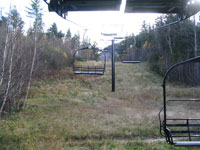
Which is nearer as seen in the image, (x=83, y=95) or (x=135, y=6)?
(x=135, y=6)

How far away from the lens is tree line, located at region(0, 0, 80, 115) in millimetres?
6250

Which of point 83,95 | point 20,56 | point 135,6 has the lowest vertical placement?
point 83,95

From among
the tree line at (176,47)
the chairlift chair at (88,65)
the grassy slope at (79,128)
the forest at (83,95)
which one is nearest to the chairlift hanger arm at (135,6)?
the forest at (83,95)

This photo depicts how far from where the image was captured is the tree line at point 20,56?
20.5 feet

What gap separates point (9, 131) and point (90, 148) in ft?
9.75

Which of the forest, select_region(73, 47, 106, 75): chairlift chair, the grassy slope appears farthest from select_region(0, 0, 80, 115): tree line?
select_region(73, 47, 106, 75): chairlift chair

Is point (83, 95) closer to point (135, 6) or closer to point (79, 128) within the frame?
point (79, 128)

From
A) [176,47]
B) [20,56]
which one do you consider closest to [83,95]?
[20,56]

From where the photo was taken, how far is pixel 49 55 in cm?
1866

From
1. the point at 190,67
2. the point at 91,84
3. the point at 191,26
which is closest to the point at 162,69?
the point at 190,67

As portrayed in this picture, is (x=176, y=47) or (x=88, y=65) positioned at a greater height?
(x=176, y=47)

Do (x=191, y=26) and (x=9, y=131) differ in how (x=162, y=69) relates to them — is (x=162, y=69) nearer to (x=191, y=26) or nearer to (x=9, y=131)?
(x=191, y=26)

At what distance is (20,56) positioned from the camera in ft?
25.6

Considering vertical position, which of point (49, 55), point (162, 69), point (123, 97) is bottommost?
point (123, 97)
